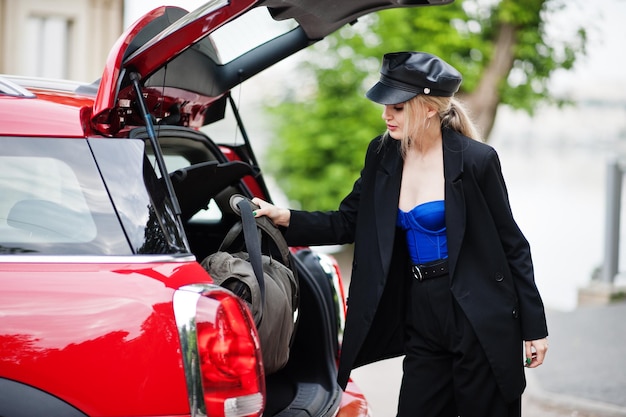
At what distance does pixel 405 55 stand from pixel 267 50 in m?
0.64

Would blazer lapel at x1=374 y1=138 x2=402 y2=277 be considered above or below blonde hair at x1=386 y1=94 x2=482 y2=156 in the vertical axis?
below

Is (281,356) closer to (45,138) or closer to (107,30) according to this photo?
(45,138)

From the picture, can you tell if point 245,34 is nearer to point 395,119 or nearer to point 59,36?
point 395,119

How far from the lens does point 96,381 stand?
89.9 inches

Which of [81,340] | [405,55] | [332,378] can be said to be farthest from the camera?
[332,378]

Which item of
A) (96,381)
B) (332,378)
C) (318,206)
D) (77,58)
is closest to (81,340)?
(96,381)

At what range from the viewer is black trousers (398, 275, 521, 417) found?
3.03 metres

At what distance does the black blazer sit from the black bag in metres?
0.28

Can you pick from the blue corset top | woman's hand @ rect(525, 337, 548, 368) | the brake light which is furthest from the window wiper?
woman's hand @ rect(525, 337, 548, 368)

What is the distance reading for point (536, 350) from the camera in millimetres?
3080

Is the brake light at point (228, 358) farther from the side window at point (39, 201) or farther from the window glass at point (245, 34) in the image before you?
the window glass at point (245, 34)

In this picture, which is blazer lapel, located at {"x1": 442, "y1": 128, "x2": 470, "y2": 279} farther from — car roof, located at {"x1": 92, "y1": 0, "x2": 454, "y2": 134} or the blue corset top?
car roof, located at {"x1": 92, "y1": 0, "x2": 454, "y2": 134}

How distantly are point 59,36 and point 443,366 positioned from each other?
12125 mm

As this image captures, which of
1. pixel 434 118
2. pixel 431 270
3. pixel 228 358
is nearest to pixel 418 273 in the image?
pixel 431 270
